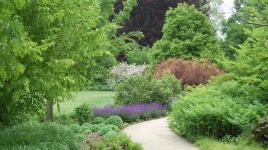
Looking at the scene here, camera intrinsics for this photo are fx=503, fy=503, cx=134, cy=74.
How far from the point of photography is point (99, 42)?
10.4m

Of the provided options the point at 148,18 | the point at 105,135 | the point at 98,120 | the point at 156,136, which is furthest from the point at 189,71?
the point at 148,18

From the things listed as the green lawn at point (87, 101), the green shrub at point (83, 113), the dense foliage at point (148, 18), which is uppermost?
the dense foliage at point (148, 18)

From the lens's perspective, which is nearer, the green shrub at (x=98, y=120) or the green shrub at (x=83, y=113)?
the green shrub at (x=98, y=120)

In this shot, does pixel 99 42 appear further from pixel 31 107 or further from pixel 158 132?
pixel 158 132

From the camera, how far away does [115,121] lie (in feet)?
47.4

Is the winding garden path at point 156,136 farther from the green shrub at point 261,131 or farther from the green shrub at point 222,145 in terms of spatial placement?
the green shrub at point 261,131

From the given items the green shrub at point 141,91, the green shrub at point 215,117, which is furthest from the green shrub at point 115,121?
the green shrub at point 141,91

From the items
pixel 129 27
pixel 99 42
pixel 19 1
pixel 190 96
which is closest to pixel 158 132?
pixel 190 96

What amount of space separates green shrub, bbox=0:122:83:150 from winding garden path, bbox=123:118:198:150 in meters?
2.00

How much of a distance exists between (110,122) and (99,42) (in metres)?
4.53

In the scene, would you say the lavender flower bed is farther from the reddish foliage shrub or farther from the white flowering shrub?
the white flowering shrub

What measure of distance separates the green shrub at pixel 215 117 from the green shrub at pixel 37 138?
3226mm

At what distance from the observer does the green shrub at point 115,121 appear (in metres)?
14.4

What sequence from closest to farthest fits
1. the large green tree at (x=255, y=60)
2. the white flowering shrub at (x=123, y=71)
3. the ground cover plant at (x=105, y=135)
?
the ground cover plant at (x=105, y=135) < the large green tree at (x=255, y=60) < the white flowering shrub at (x=123, y=71)
